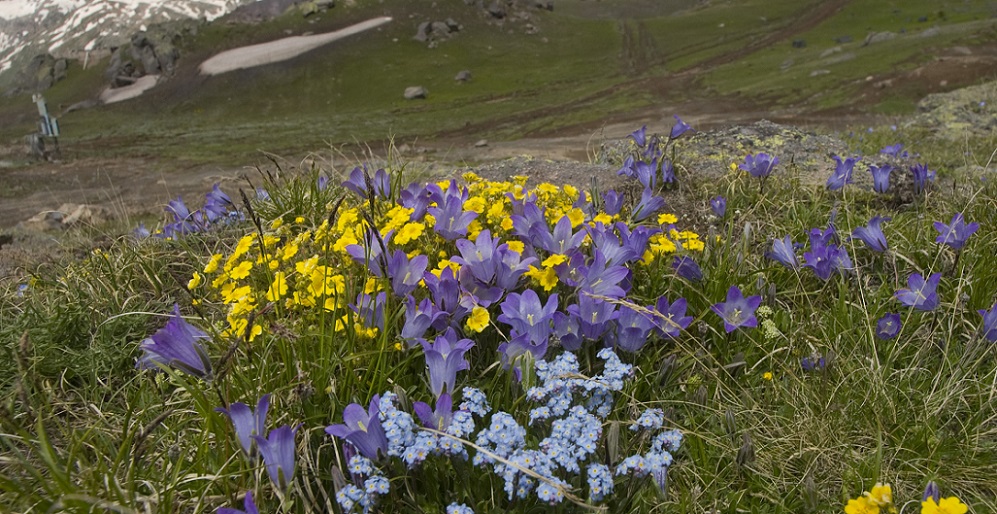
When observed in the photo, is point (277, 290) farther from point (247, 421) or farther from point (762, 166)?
point (762, 166)

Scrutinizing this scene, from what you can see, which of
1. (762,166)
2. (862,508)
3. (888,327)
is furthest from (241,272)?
(762,166)

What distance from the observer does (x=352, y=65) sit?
183 feet

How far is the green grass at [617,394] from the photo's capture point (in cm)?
214

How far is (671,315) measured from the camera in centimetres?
270

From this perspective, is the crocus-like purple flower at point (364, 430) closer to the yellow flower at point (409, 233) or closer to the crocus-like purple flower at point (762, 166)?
the yellow flower at point (409, 233)

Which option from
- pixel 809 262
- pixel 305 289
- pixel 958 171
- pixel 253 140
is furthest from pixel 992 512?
pixel 253 140

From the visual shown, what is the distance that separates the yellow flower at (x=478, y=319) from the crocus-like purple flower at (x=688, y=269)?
117 cm

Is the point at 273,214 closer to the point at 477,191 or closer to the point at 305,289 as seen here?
the point at 477,191

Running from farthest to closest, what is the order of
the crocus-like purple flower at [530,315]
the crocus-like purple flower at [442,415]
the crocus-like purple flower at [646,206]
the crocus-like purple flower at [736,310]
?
1. the crocus-like purple flower at [646,206]
2. the crocus-like purple flower at [736,310]
3. the crocus-like purple flower at [530,315]
4. the crocus-like purple flower at [442,415]

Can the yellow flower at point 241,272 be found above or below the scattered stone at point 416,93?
above

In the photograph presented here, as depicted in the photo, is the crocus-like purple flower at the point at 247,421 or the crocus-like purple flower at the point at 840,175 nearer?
the crocus-like purple flower at the point at 247,421

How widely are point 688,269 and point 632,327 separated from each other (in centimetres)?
80

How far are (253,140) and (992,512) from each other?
120 ft

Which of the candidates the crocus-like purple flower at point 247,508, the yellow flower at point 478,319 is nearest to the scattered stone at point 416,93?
the yellow flower at point 478,319
